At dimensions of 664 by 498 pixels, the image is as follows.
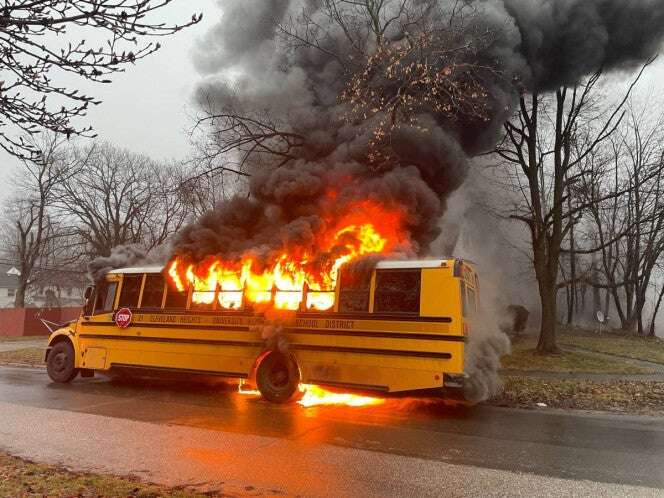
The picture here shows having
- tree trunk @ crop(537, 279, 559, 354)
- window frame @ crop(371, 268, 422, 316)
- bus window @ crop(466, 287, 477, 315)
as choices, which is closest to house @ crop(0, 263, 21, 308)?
Result: tree trunk @ crop(537, 279, 559, 354)

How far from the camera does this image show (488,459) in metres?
5.48

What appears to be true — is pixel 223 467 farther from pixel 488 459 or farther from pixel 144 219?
pixel 144 219

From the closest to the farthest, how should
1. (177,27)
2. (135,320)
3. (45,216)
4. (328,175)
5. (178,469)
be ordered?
(177,27), (178,469), (135,320), (328,175), (45,216)

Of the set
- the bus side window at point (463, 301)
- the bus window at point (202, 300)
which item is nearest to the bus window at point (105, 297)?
the bus window at point (202, 300)

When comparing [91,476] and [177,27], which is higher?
[177,27]

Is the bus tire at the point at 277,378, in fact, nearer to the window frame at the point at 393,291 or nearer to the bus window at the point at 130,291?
the window frame at the point at 393,291

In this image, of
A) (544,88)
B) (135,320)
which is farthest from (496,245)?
(135,320)

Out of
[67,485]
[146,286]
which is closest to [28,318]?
[146,286]

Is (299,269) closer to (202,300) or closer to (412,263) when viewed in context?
(412,263)

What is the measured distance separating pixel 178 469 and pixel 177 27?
3.93 metres

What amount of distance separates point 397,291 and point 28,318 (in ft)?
79.2

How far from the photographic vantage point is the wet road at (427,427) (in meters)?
5.41

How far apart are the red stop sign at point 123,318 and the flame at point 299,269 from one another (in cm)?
125

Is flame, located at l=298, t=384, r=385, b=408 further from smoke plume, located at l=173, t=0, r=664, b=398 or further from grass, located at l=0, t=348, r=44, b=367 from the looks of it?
grass, located at l=0, t=348, r=44, b=367
